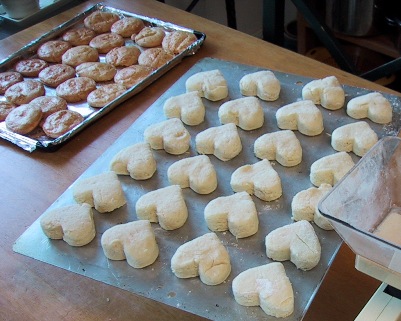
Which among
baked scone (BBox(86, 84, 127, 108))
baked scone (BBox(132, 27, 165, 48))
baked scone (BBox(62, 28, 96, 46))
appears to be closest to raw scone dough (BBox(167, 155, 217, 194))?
baked scone (BBox(86, 84, 127, 108))

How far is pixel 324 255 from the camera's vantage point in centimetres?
84

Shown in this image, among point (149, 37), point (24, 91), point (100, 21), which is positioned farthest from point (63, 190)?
point (100, 21)

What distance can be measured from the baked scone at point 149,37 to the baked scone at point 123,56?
43 millimetres

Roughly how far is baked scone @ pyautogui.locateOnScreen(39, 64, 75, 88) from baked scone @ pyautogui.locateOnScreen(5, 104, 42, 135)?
0.46 feet

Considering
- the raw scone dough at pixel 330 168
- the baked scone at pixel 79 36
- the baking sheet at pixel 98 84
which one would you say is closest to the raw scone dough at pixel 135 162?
the baking sheet at pixel 98 84

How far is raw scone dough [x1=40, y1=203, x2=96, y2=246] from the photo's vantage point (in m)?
0.90

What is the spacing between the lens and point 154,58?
144 centimetres

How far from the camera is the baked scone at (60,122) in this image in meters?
1.23

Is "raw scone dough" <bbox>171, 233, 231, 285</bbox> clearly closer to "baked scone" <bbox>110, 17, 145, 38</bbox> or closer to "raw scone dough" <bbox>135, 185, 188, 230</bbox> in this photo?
"raw scone dough" <bbox>135, 185, 188, 230</bbox>

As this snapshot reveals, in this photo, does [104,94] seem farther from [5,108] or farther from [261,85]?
A: [261,85]

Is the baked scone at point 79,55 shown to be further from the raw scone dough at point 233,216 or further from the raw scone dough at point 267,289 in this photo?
the raw scone dough at point 267,289

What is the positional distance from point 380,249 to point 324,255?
263 millimetres

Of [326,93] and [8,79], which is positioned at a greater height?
[326,93]

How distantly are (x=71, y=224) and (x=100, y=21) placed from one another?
91cm
